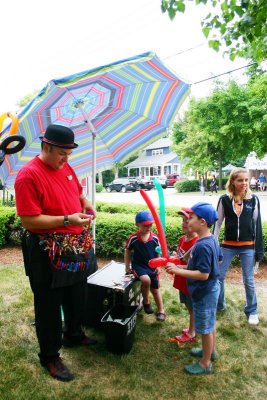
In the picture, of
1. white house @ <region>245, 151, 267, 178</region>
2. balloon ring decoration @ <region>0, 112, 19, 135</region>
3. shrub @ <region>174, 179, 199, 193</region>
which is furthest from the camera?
white house @ <region>245, 151, 267, 178</region>

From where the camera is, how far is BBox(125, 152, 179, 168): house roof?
48.6m

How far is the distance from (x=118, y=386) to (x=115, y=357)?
38 cm

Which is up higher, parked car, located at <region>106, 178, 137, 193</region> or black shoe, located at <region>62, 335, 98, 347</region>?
parked car, located at <region>106, 178, 137, 193</region>

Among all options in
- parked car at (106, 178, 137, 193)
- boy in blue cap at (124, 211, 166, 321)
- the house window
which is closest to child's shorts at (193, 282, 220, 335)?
boy in blue cap at (124, 211, 166, 321)

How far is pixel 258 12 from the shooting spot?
317 centimetres

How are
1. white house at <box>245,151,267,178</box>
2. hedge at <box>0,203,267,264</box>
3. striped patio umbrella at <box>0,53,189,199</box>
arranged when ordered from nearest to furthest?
striped patio umbrella at <box>0,53,189,199</box> → hedge at <box>0,203,267,264</box> → white house at <box>245,151,267,178</box>

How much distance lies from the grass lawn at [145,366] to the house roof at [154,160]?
4553 cm

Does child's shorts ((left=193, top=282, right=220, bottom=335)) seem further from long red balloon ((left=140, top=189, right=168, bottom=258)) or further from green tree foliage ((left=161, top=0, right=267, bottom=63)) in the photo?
green tree foliage ((left=161, top=0, right=267, bottom=63))

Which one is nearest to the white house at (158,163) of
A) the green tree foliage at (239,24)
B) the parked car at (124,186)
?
the parked car at (124,186)

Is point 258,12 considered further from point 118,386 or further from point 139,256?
point 118,386

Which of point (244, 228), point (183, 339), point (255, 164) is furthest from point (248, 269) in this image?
point (255, 164)

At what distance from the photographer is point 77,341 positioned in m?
3.11

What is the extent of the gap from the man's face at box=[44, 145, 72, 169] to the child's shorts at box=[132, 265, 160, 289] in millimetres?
1595

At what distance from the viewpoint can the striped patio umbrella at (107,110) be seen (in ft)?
9.14
